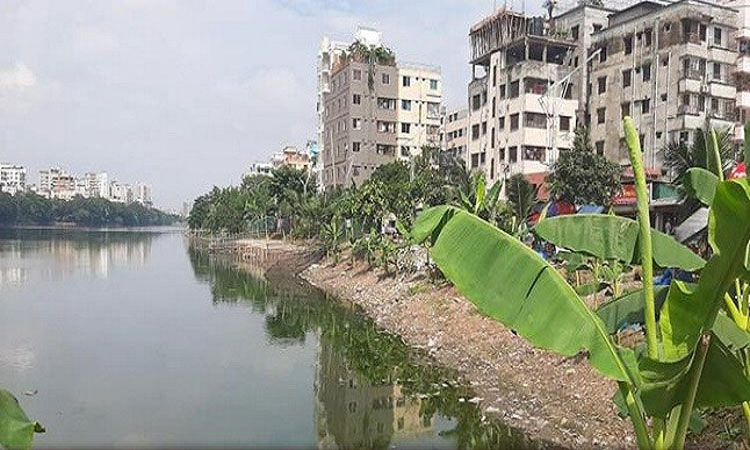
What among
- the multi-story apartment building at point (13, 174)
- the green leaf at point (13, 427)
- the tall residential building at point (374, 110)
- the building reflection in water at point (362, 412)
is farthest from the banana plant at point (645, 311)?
the multi-story apartment building at point (13, 174)

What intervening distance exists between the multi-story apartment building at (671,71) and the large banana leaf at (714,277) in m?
24.7

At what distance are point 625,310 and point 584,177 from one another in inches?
656

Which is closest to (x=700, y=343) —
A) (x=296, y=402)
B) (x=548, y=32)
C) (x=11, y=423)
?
(x=11, y=423)

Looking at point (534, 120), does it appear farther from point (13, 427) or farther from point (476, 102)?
point (13, 427)

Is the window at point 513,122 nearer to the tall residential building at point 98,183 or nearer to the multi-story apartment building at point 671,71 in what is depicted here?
the multi-story apartment building at point 671,71

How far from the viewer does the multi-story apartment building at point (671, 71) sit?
93.1ft

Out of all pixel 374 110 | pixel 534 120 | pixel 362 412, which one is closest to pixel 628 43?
pixel 534 120

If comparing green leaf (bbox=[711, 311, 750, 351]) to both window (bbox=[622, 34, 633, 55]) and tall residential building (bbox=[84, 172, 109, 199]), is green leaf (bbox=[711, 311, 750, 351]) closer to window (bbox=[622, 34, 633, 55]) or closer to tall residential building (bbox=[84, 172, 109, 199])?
window (bbox=[622, 34, 633, 55])

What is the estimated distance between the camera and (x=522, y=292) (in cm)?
388

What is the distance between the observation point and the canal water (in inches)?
400

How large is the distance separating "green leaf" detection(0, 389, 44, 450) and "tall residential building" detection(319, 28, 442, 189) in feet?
146

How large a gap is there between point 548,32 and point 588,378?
28.0 metres

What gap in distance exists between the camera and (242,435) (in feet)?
32.3

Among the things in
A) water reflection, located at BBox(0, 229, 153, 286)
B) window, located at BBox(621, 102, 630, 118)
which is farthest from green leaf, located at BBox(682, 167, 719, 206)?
water reflection, located at BBox(0, 229, 153, 286)
